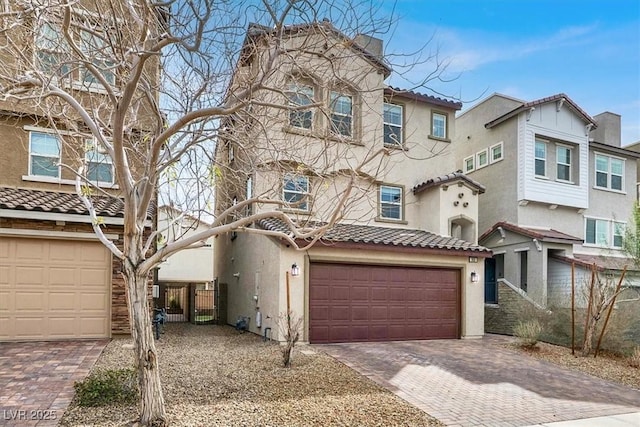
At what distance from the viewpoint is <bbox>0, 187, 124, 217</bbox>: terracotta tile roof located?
11172 mm

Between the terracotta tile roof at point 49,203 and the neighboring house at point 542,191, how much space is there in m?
14.0

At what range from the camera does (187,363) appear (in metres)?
9.38

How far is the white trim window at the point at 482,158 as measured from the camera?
20.4 m

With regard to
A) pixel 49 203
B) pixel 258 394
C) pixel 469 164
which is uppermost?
pixel 469 164

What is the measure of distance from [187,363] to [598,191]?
2022cm

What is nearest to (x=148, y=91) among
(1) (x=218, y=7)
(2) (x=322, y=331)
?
(1) (x=218, y=7)

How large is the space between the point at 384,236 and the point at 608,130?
16305mm

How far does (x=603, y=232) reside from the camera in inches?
822

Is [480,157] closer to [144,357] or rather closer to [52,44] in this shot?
[52,44]

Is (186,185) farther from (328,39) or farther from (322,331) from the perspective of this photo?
(322,331)

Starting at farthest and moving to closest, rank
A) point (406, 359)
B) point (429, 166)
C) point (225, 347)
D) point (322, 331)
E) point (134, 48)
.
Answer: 1. point (429, 166)
2. point (322, 331)
3. point (225, 347)
4. point (406, 359)
5. point (134, 48)

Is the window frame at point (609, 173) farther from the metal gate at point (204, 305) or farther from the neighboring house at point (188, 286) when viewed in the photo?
the metal gate at point (204, 305)

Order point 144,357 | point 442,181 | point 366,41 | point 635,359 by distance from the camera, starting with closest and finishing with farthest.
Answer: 1. point 144,357
2. point 366,41
3. point 635,359
4. point 442,181

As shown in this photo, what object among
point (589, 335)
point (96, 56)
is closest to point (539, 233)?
point (589, 335)
